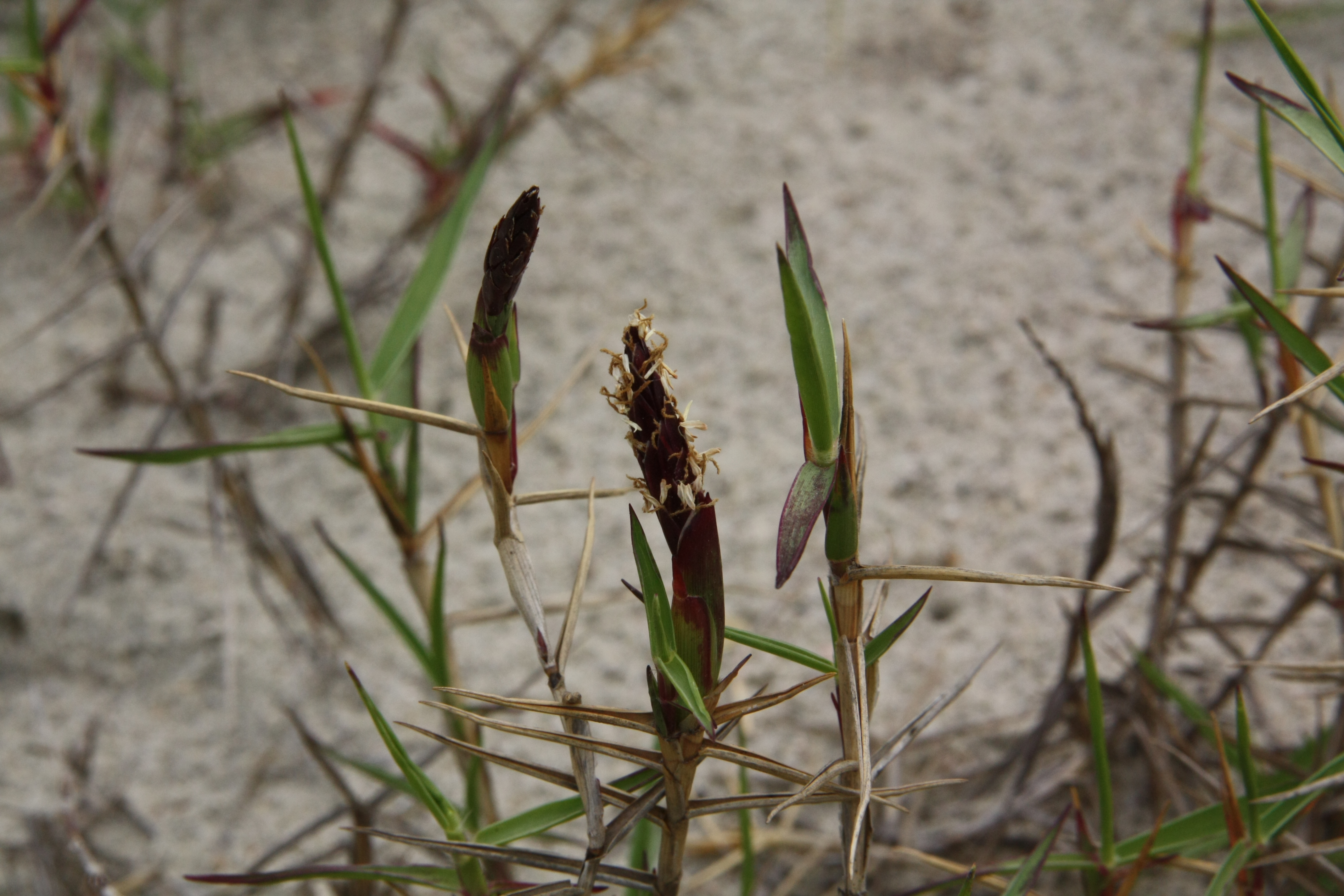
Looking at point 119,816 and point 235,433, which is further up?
point 235,433

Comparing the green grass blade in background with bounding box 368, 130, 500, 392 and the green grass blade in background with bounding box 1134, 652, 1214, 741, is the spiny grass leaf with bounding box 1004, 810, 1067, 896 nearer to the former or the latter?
the green grass blade in background with bounding box 1134, 652, 1214, 741

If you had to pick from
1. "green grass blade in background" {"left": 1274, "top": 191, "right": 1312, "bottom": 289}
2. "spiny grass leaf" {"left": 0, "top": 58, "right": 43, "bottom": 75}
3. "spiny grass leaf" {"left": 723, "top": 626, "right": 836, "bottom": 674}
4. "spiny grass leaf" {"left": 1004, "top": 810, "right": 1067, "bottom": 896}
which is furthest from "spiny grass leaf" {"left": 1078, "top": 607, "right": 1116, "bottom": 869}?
"spiny grass leaf" {"left": 0, "top": 58, "right": 43, "bottom": 75}

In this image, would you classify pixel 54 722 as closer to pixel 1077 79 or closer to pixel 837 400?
pixel 837 400

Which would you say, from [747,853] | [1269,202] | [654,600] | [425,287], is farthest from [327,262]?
[1269,202]

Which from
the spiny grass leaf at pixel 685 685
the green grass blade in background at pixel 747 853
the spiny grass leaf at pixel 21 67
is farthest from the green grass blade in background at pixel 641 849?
the spiny grass leaf at pixel 21 67

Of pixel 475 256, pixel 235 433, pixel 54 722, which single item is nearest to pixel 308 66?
pixel 475 256

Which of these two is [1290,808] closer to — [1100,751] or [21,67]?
[1100,751]
